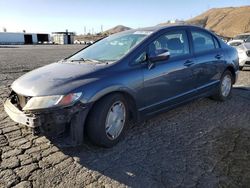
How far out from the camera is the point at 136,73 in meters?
3.91

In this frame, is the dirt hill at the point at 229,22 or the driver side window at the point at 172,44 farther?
the dirt hill at the point at 229,22

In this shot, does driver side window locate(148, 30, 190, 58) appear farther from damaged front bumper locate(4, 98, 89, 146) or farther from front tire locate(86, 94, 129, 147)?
damaged front bumper locate(4, 98, 89, 146)

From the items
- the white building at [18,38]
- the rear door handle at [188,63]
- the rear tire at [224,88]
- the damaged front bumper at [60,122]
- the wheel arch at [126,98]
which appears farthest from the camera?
the white building at [18,38]

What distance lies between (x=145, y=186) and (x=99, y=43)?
2.90 metres

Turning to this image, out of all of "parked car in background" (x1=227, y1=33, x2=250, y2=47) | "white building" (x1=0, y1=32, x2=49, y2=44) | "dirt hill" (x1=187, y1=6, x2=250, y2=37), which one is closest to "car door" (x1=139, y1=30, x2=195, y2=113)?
"parked car in background" (x1=227, y1=33, x2=250, y2=47)

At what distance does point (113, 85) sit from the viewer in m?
3.60

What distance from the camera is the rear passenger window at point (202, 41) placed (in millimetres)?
5177

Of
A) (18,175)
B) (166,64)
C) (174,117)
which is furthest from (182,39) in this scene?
(18,175)

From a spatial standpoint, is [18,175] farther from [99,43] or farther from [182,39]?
[182,39]

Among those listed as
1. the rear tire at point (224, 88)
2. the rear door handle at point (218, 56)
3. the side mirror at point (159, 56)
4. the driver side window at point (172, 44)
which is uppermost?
the driver side window at point (172, 44)

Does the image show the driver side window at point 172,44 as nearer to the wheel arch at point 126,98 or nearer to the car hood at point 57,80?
the wheel arch at point 126,98

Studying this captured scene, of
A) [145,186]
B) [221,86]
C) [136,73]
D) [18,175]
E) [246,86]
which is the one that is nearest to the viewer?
[145,186]

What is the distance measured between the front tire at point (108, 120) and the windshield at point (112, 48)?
687 mm

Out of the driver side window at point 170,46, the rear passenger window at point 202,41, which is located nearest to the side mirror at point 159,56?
the driver side window at point 170,46
